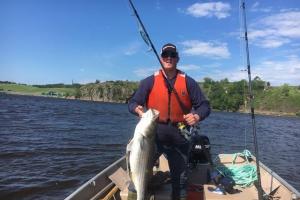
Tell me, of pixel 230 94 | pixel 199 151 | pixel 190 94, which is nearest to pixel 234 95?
pixel 230 94

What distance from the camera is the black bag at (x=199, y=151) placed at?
33.5ft

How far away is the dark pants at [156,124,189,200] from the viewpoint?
247 inches

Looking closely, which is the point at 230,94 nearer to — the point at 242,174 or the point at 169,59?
the point at 242,174

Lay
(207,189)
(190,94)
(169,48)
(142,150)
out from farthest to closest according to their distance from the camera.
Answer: (207,189) → (190,94) → (169,48) → (142,150)

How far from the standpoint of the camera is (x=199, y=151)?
10383 mm

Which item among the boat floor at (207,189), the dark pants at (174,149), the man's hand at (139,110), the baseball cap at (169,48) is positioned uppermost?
the baseball cap at (169,48)

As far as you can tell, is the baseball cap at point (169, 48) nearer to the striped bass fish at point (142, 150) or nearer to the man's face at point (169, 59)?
the man's face at point (169, 59)

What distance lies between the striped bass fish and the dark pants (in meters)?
1.15

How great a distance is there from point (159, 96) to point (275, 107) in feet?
485

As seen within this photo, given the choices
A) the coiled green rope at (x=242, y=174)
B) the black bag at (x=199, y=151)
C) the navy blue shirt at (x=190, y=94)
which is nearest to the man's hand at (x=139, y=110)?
the navy blue shirt at (x=190, y=94)

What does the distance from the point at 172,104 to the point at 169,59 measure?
775 millimetres

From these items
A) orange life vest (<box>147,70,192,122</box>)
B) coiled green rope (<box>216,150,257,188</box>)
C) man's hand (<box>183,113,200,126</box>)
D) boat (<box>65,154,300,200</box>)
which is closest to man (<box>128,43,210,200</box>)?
orange life vest (<box>147,70,192,122</box>)

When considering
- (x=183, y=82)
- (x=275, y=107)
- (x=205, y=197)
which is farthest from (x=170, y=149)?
(x=275, y=107)

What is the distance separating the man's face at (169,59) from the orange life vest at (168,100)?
23 cm
